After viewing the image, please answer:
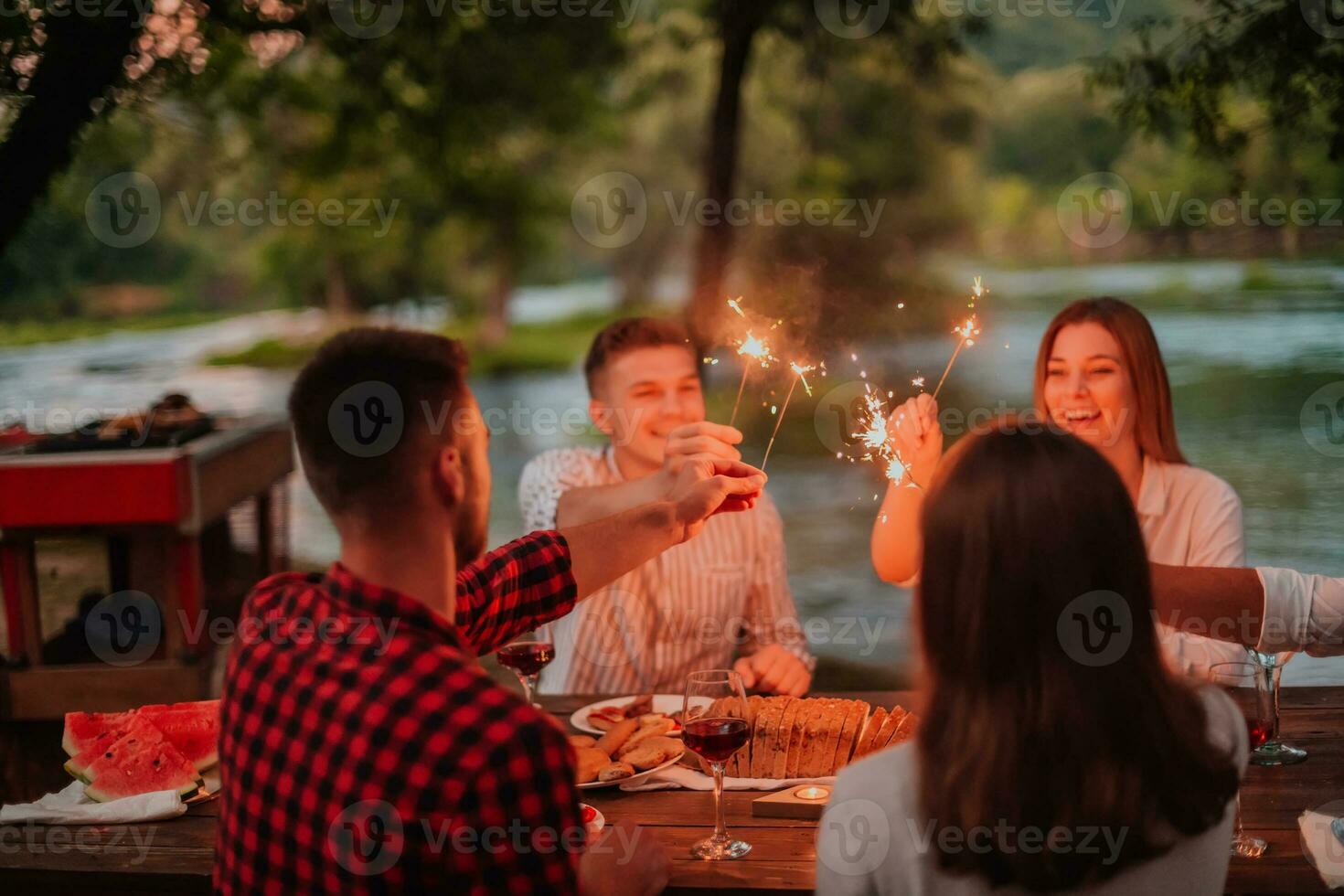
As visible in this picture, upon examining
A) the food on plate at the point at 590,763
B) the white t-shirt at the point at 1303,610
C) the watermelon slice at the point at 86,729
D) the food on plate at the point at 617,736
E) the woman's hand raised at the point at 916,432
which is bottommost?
the food on plate at the point at 590,763

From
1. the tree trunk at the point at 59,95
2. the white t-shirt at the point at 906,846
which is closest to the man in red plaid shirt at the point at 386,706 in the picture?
the white t-shirt at the point at 906,846

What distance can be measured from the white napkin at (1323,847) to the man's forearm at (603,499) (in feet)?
4.95

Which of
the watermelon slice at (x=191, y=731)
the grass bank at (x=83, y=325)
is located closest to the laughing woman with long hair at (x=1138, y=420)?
the watermelon slice at (x=191, y=731)

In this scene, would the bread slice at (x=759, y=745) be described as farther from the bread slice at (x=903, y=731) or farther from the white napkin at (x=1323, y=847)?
the white napkin at (x=1323, y=847)

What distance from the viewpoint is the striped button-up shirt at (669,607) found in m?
3.75

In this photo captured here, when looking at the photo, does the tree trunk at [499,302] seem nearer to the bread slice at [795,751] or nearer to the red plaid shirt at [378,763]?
the bread slice at [795,751]

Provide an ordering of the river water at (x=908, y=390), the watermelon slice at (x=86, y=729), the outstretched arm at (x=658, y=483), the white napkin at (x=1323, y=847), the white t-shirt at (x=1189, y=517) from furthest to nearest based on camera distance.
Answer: the river water at (x=908, y=390) < the white t-shirt at (x=1189, y=517) < the outstretched arm at (x=658, y=483) < the watermelon slice at (x=86, y=729) < the white napkin at (x=1323, y=847)

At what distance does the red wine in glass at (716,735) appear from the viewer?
2.13 m

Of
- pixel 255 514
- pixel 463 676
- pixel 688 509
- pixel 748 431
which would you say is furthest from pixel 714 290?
pixel 463 676

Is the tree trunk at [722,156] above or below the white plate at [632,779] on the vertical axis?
above

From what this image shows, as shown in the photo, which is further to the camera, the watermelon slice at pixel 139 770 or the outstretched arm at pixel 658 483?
the outstretched arm at pixel 658 483

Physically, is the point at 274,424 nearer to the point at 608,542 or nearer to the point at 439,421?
the point at 608,542

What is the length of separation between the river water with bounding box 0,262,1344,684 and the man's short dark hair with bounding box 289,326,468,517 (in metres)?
4.83

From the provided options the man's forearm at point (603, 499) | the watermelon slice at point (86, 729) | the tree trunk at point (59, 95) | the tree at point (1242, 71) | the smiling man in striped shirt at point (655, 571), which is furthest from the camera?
the tree at point (1242, 71)
